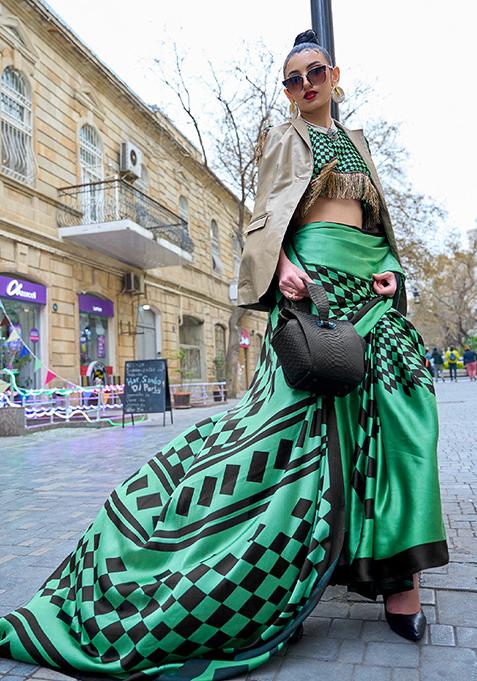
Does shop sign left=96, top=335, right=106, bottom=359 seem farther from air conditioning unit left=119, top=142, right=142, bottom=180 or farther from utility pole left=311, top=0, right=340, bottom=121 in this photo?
utility pole left=311, top=0, right=340, bottom=121

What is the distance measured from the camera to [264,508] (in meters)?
1.80

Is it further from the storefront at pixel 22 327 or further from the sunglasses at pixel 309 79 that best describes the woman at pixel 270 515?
the storefront at pixel 22 327

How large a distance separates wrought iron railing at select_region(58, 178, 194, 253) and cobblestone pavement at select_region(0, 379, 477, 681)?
9.15 metres

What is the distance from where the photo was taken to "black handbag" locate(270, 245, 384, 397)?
5.93 feet

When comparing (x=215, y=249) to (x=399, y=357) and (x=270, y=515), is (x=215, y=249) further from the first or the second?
(x=270, y=515)

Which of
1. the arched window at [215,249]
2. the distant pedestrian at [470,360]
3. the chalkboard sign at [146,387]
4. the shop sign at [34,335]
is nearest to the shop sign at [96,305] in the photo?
the shop sign at [34,335]

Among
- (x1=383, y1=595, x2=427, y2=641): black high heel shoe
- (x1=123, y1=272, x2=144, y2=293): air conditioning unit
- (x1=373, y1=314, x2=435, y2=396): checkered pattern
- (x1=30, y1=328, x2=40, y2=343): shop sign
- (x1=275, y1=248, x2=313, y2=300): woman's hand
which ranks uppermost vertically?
(x1=123, y1=272, x2=144, y2=293): air conditioning unit

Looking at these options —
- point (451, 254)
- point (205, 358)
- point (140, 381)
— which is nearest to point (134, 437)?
point (140, 381)

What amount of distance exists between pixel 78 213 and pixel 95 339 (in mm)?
3278

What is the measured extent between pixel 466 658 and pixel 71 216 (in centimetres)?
1431

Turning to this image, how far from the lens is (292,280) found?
205 centimetres

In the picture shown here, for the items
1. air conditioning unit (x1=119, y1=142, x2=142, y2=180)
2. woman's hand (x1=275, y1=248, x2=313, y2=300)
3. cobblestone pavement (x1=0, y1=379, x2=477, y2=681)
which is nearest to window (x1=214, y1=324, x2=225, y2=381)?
air conditioning unit (x1=119, y1=142, x2=142, y2=180)

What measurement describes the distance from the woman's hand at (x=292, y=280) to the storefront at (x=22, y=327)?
10431 mm

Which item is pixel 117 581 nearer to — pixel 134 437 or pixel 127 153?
pixel 134 437
